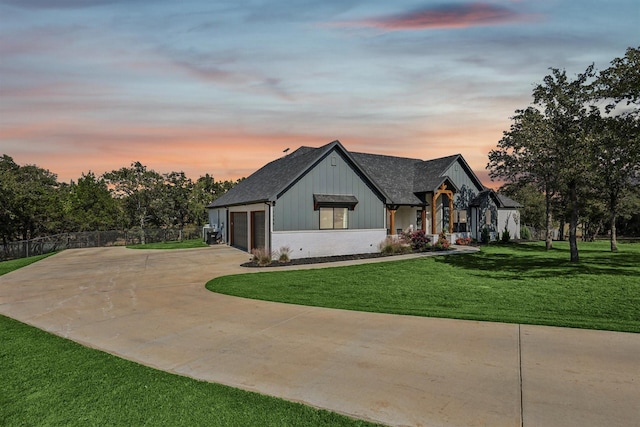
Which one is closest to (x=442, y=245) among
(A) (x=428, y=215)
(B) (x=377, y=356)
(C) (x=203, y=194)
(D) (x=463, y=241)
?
(A) (x=428, y=215)

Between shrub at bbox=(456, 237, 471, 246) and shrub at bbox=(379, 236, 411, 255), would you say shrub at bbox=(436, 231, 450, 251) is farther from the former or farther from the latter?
shrub at bbox=(456, 237, 471, 246)

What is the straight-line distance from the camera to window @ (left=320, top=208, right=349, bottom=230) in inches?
790

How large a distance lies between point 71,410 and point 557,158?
20.1m

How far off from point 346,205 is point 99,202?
32.7m

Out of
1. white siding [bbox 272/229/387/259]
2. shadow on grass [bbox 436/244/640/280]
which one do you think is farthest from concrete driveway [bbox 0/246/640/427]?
white siding [bbox 272/229/387/259]

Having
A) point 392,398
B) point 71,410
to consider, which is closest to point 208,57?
point 71,410

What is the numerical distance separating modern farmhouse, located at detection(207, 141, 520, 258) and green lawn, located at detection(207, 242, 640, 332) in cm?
455

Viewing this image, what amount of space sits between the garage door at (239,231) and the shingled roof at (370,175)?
1052 millimetres

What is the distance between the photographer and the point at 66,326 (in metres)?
7.49

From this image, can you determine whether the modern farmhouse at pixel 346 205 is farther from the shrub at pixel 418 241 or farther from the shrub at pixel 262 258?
the shrub at pixel 418 241

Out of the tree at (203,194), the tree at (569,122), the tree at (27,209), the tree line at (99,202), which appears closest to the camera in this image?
the tree at (569,122)

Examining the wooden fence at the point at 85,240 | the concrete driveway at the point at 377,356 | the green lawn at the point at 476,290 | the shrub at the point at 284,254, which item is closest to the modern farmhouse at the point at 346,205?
the shrub at the point at 284,254

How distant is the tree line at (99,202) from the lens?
105 ft

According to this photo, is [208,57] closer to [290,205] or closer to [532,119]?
[290,205]
